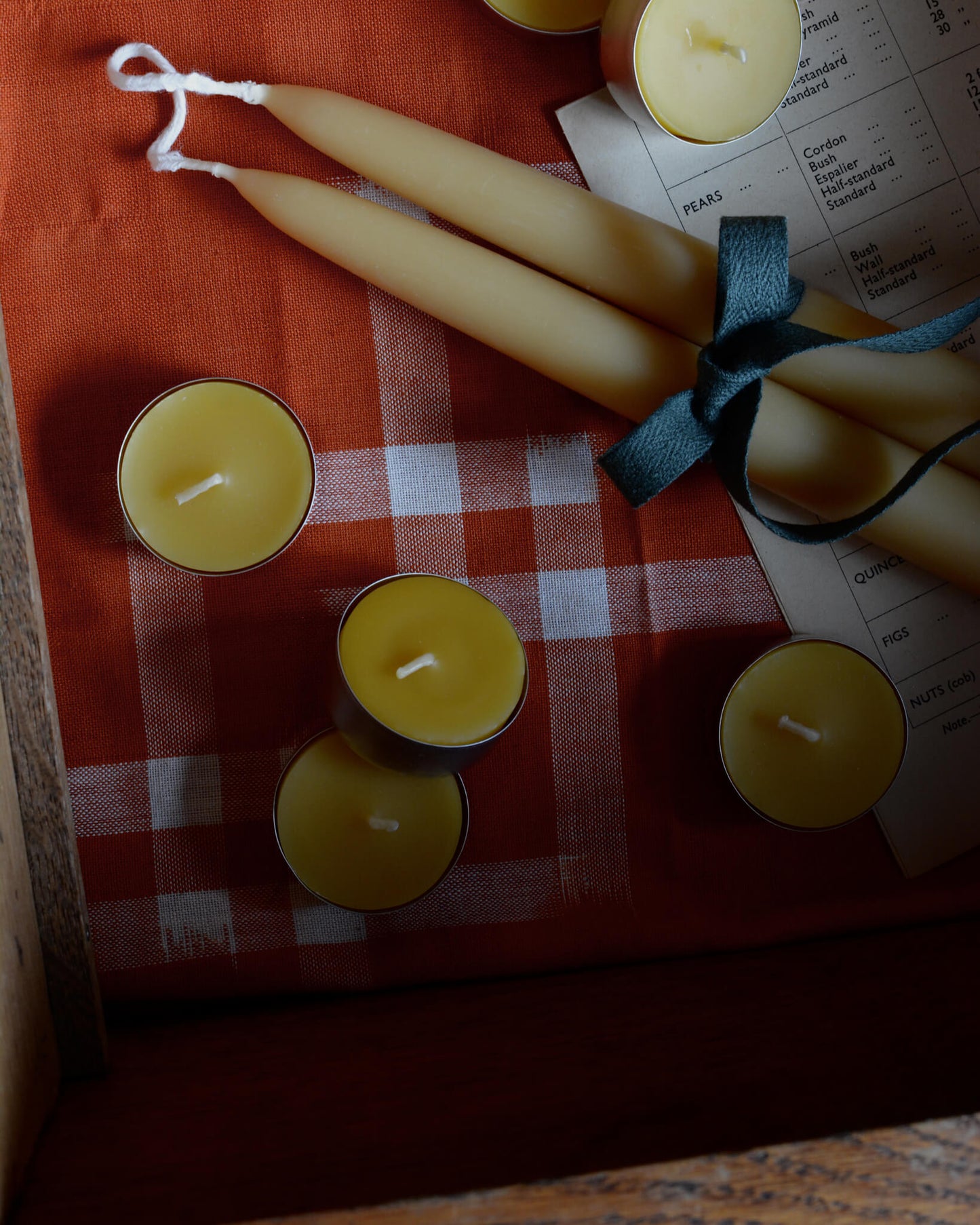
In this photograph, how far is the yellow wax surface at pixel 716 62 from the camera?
474mm

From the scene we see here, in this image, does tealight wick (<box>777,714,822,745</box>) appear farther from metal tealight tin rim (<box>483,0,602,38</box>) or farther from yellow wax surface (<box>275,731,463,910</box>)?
metal tealight tin rim (<box>483,0,602,38</box>)

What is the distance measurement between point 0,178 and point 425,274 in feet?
0.77

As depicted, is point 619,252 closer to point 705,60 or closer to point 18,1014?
point 705,60

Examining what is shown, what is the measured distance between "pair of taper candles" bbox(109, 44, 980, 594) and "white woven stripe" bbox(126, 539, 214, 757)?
0.20 m

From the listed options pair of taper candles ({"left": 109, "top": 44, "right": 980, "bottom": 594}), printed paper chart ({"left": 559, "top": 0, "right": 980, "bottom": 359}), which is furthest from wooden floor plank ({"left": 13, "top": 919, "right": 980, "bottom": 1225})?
printed paper chart ({"left": 559, "top": 0, "right": 980, "bottom": 359})

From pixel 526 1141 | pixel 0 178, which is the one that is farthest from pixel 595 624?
pixel 0 178

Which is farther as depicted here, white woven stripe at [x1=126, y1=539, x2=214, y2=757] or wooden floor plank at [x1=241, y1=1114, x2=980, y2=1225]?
white woven stripe at [x1=126, y1=539, x2=214, y2=757]

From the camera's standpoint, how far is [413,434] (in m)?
0.53

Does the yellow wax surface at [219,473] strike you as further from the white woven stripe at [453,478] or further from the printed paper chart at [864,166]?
the printed paper chart at [864,166]

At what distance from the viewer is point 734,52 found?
1.56ft

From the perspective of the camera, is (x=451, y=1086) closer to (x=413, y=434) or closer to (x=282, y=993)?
(x=282, y=993)

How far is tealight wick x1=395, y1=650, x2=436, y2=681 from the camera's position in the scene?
45 cm

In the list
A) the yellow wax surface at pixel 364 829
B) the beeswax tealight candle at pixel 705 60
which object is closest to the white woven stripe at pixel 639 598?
the yellow wax surface at pixel 364 829

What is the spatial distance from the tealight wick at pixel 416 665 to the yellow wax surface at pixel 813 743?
164 mm
